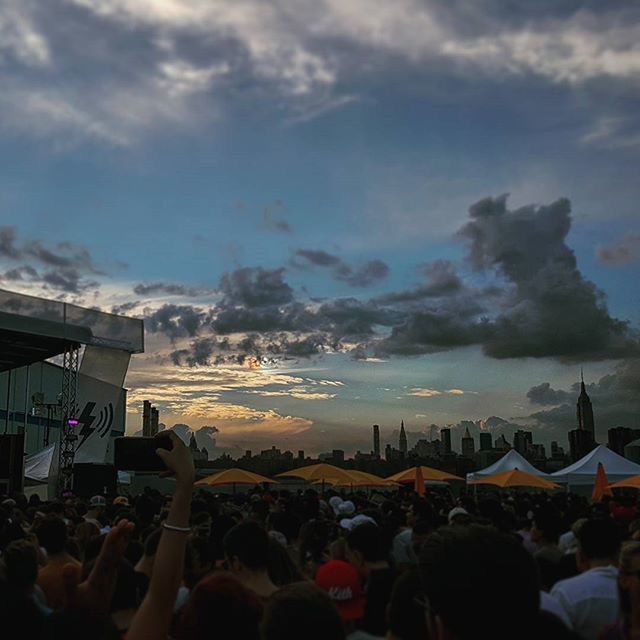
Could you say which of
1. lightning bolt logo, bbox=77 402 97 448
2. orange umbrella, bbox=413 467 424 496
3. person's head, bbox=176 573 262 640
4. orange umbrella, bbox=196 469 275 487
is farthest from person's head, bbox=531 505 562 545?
lightning bolt logo, bbox=77 402 97 448

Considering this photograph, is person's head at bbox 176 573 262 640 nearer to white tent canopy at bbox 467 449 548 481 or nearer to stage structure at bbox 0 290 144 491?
white tent canopy at bbox 467 449 548 481

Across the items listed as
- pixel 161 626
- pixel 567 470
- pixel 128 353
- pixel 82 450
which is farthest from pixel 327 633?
pixel 128 353

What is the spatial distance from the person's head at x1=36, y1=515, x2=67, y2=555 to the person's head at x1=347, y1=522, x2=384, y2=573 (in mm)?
2196

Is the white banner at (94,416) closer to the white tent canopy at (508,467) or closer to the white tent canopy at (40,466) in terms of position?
the white tent canopy at (40,466)

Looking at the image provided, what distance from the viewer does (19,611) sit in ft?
7.29

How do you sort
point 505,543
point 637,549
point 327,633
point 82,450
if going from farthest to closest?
point 82,450, point 637,549, point 327,633, point 505,543

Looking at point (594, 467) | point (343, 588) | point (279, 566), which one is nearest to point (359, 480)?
point (594, 467)

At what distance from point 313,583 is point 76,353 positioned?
2366 cm

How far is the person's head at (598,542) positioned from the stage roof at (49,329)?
19.9 metres

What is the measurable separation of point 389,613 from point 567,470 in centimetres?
1916

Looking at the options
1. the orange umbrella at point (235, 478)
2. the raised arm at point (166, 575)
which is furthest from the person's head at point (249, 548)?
the orange umbrella at point (235, 478)

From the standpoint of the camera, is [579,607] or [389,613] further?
[579,607]

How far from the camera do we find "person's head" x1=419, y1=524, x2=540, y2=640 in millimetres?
1632

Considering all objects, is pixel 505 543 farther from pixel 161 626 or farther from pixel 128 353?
pixel 128 353
